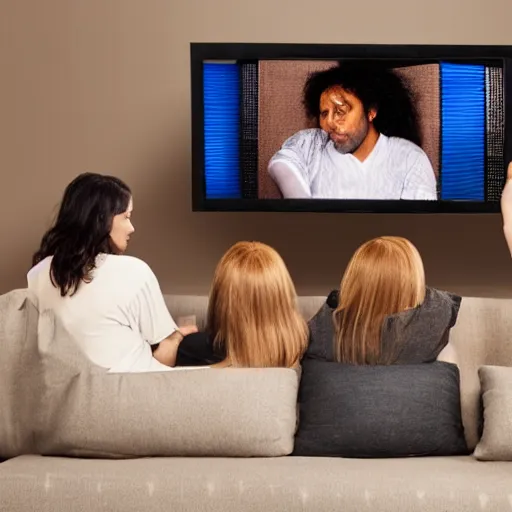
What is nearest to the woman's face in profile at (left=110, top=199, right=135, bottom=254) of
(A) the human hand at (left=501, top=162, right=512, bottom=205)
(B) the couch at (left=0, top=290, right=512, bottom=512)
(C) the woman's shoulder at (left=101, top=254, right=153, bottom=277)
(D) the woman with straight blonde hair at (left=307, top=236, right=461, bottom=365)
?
(C) the woman's shoulder at (left=101, top=254, right=153, bottom=277)

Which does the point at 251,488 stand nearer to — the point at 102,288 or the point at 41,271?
the point at 102,288

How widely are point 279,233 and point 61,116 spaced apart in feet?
3.35

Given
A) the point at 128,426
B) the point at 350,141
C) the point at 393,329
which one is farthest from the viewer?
the point at 350,141

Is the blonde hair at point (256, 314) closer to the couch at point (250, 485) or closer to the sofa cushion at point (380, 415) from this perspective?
the sofa cushion at point (380, 415)

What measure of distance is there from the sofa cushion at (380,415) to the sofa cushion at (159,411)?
0.29ft

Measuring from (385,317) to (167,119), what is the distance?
1.66 metres

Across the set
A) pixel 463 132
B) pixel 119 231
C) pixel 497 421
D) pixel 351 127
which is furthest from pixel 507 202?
pixel 119 231

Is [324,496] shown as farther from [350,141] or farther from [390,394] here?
[350,141]

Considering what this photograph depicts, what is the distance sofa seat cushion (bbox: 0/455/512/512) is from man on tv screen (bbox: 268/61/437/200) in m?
1.38

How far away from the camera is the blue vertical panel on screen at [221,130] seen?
12.0 feet

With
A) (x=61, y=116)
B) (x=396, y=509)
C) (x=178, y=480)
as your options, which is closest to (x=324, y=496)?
(x=396, y=509)

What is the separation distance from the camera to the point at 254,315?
2.96 meters

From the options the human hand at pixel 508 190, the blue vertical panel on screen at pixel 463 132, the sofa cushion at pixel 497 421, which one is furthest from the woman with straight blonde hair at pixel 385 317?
the blue vertical panel on screen at pixel 463 132

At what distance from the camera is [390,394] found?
272 cm
